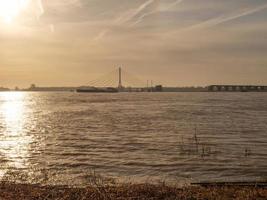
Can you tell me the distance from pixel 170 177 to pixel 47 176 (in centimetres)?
611

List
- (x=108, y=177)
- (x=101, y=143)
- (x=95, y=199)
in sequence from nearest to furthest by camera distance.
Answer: (x=95, y=199) → (x=108, y=177) → (x=101, y=143)

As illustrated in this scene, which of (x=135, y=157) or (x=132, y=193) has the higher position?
(x=132, y=193)

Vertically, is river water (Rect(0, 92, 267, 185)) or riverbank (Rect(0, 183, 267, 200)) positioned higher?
riverbank (Rect(0, 183, 267, 200))

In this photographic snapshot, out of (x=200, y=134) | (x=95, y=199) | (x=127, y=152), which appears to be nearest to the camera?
(x=95, y=199)

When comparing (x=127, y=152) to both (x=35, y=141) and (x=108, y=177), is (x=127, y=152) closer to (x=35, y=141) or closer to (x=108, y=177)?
(x=108, y=177)

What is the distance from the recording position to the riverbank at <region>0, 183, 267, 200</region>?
15.6 metres

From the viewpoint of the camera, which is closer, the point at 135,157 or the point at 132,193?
the point at 132,193

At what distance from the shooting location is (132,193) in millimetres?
16203

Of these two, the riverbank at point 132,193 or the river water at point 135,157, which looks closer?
the riverbank at point 132,193

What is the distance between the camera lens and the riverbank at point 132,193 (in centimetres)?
1560

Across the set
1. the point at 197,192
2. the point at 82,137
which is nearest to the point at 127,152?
the point at 82,137

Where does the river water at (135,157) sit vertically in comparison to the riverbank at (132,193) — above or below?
below

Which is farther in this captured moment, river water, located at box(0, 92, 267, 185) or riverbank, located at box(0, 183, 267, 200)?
river water, located at box(0, 92, 267, 185)

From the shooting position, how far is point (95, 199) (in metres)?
15.0
